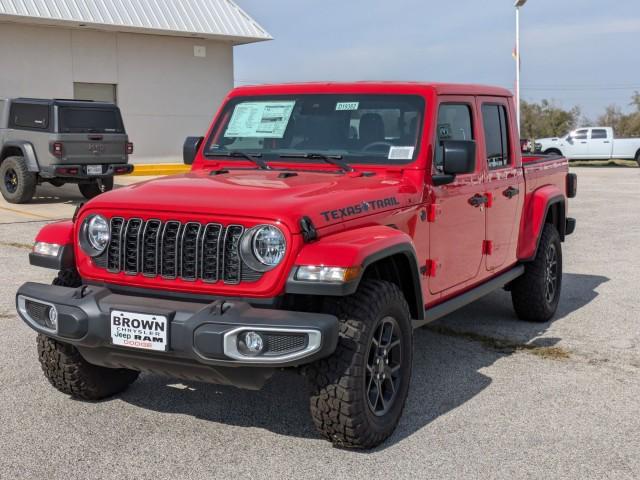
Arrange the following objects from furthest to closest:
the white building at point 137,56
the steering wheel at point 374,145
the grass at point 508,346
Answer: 1. the white building at point 137,56
2. the grass at point 508,346
3. the steering wheel at point 374,145

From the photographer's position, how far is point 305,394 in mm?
5035

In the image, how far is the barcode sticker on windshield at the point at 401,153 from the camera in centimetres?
508

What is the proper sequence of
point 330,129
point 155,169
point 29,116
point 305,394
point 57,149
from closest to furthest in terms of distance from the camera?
point 305,394
point 330,129
point 57,149
point 29,116
point 155,169

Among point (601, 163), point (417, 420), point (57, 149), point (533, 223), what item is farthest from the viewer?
point (601, 163)

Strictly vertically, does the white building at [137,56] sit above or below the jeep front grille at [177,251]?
above

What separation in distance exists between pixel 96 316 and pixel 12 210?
11518 mm

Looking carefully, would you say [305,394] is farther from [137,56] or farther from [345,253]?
[137,56]

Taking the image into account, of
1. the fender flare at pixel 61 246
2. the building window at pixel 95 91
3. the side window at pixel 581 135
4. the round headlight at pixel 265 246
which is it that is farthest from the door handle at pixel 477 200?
the side window at pixel 581 135

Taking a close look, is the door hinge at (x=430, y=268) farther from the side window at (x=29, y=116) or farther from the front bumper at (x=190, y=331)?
the side window at (x=29, y=116)

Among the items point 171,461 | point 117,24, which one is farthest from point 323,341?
point 117,24

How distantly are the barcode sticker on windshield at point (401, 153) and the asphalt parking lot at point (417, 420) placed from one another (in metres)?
1.36

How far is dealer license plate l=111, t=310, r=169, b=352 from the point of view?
394 centimetres

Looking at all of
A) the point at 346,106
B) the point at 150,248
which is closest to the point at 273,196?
the point at 150,248

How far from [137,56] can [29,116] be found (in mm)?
8046
